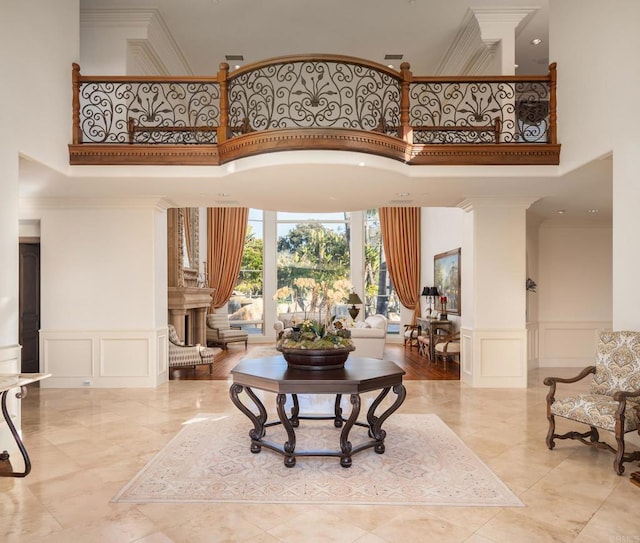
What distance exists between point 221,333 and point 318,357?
7.78m

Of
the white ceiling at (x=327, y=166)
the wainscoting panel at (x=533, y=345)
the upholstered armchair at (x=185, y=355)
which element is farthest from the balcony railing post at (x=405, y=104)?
the wainscoting panel at (x=533, y=345)

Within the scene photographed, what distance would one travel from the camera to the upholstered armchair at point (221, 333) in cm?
1172

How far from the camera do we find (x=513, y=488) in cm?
368

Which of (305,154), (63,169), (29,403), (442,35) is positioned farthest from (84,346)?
(442,35)

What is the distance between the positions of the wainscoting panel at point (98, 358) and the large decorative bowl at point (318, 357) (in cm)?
379

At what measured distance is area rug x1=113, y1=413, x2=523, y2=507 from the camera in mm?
3512

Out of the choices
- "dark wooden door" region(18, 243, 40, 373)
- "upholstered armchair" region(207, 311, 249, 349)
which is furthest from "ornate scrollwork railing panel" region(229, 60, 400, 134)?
"upholstered armchair" region(207, 311, 249, 349)

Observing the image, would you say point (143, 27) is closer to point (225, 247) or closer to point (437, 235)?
point (225, 247)

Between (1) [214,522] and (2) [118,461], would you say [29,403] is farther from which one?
(1) [214,522]

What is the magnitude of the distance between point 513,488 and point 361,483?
3.80 ft

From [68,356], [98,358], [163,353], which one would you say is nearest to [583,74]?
[163,353]

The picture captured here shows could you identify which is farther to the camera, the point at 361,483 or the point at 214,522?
the point at 361,483

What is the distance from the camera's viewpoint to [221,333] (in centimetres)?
1175

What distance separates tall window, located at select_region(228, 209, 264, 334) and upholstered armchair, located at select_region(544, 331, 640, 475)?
32.3 ft
